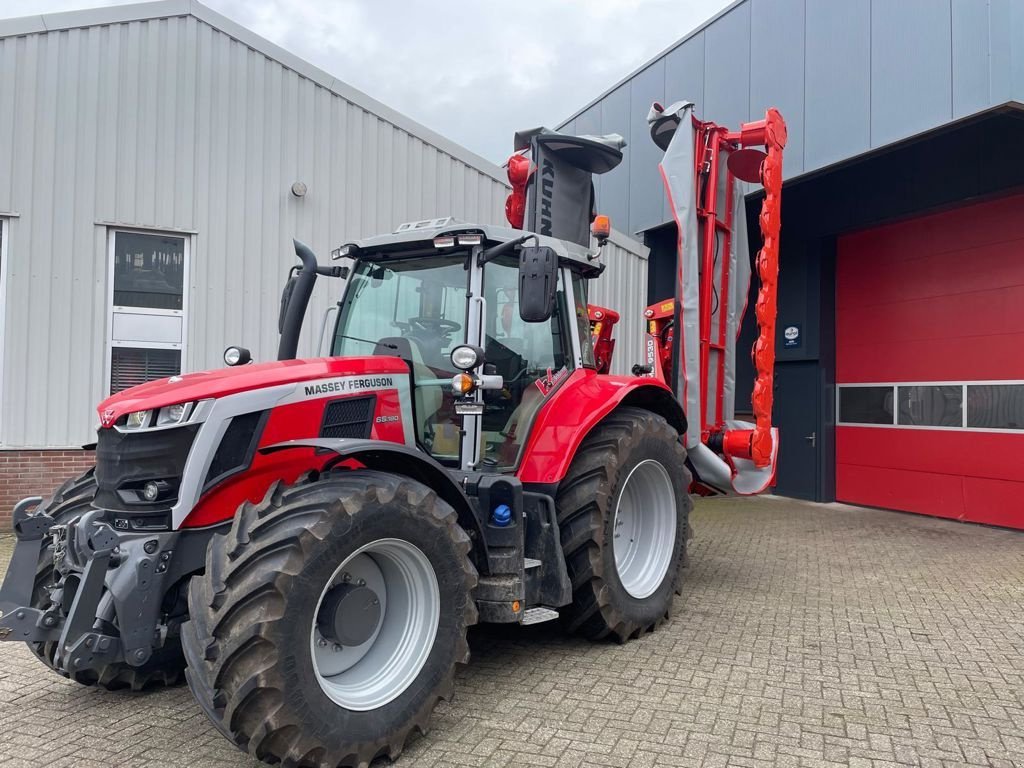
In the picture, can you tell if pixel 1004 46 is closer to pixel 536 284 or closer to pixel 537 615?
pixel 536 284

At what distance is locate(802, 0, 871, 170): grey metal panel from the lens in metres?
8.53

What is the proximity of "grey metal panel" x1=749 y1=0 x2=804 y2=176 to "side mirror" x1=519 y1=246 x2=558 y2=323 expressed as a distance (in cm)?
666

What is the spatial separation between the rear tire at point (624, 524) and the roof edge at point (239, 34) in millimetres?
6045

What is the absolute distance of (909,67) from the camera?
26.1 ft

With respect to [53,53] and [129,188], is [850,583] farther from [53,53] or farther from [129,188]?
[53,53]

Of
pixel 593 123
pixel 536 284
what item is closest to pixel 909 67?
pixel 536 284

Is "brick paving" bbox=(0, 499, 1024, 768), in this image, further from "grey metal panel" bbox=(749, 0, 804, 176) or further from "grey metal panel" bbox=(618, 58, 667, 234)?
"grey metal panel" bbox=(618, 58, 667, 234)

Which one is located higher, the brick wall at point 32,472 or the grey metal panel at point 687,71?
the grey metal panel at point 687,71

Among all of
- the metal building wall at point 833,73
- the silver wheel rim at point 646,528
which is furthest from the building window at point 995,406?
the silver wheel rim at point 646,528

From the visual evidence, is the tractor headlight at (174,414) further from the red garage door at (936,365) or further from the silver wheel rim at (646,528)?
the red garage door at (936,365)

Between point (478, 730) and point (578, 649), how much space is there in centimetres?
126

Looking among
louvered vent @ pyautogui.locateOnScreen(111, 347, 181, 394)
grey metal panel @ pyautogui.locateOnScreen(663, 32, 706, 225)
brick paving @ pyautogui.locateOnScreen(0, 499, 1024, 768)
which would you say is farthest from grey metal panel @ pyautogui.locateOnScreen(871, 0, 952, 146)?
louvered vent @ pyautogui.locateOnScreen(111, 347, 181, 394)

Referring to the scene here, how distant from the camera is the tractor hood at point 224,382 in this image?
3223 mm

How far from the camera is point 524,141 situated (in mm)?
6035
